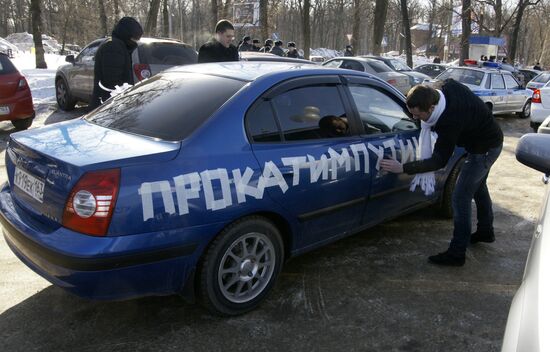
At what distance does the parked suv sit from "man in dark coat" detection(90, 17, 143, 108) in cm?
303

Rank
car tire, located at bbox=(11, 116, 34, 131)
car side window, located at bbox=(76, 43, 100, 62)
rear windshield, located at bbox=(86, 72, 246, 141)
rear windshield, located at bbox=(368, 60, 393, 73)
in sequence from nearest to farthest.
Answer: rear windshield, located at bbox=(86, 72, 246, 141)
car tire, located at bbox=(11, 116, 34, 131)
car side window, located at bbox=(76, 43, 100, 62)
rear windshield, located at bbox=(368, 60, 393, 73)

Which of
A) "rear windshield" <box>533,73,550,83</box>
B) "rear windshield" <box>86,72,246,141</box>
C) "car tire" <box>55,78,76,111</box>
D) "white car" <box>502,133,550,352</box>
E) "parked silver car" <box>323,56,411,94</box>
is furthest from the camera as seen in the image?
"rear windshield" <box>533,73,550,83</box>

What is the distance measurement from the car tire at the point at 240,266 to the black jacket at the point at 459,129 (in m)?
1.32

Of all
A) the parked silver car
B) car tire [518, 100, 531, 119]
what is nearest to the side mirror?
the parked silver car

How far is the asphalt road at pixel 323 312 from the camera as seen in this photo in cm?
285

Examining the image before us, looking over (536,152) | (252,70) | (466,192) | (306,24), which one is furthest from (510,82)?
(536,152)

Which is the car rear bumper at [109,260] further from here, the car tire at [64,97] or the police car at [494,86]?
the police car at [494,86]

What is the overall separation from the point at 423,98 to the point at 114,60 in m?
3.74

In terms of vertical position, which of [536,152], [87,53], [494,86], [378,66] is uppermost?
[87,53]

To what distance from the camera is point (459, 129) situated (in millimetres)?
3559

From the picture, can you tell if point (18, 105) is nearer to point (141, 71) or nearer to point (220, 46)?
point (141, 71)

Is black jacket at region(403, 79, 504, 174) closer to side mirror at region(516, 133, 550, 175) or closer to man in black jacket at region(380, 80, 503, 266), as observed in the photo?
man in black jacket at region(380, 80, 503, 266)

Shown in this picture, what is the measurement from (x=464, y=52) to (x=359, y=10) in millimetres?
6450

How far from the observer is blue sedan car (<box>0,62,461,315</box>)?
8.23ft
